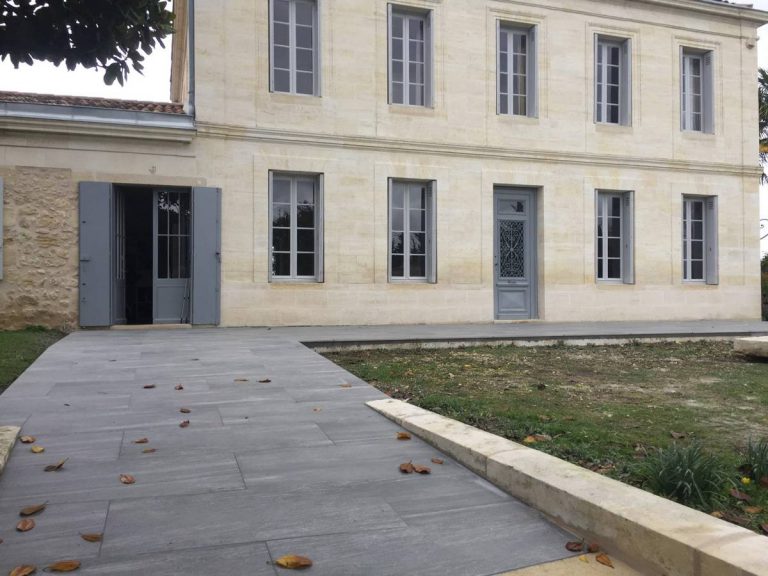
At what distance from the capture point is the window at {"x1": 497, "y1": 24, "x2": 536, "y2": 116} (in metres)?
14.1

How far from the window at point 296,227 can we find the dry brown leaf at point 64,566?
10032 millimetres

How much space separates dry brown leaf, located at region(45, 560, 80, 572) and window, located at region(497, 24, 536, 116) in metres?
13.1

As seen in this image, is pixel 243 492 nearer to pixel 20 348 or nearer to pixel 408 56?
pixel 20 348

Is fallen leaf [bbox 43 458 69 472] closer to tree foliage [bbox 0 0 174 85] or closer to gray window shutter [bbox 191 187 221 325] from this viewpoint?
tree foliage [bbox 0 0 174 85]

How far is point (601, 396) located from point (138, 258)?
12.1 meters

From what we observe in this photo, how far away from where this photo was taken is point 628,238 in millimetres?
14859

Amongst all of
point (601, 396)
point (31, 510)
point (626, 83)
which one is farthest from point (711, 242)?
point (31, 510)

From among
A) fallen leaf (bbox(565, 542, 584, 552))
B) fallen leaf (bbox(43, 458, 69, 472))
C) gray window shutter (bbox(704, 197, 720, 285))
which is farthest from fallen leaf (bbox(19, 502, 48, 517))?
gray window shutter (bbox(704, 197, 720, 285))

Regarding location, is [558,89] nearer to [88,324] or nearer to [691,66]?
[691,66]

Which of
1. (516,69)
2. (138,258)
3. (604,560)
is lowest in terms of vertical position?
(604,560)

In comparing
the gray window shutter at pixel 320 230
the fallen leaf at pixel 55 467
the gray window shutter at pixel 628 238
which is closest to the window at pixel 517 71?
the gray window shutter at pixel 628 238

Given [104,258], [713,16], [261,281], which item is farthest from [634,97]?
[104,258]

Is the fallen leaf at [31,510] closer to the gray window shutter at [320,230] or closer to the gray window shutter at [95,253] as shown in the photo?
the gray window shutter at [95,253]

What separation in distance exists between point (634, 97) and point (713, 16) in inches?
122
